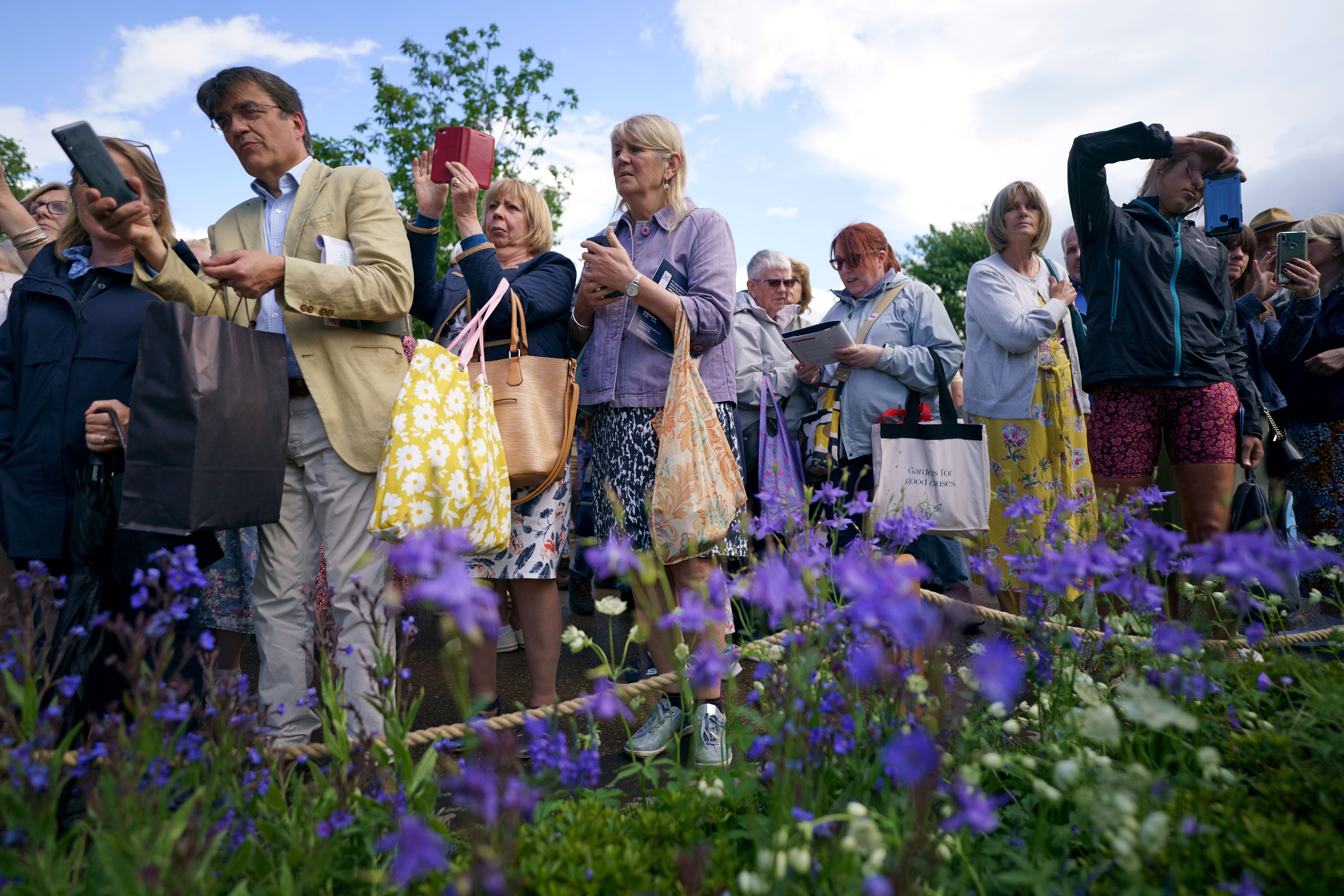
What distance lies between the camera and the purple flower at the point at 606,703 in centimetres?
127

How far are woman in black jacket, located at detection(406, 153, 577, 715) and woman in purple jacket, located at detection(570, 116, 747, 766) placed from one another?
14cm

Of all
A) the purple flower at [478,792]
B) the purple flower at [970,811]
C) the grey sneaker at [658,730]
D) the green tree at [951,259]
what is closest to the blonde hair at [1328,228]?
the grey sneaker at [658,730]

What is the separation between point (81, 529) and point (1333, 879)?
306 cm

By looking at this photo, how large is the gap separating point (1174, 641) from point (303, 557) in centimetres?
269

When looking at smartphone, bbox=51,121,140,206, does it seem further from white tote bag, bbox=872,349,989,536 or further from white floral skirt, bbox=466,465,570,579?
white tote bag, bbox=872,349,989,536

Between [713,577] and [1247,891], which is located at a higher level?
[713,577]

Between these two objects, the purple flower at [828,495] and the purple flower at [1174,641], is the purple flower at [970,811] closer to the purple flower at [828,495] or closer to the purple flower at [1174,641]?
the purple flower at [1174,641]

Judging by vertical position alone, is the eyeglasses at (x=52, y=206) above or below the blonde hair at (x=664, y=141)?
above

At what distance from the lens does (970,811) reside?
3.12 ft

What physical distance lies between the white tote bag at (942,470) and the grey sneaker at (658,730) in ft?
5.08

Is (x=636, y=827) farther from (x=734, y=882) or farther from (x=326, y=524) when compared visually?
(x=326, y=524)

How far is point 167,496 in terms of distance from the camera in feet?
7.70

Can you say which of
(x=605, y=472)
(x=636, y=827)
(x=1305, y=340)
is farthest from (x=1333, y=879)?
(x=1305, y=340)

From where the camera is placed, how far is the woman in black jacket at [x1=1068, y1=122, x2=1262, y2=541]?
11.3ft
